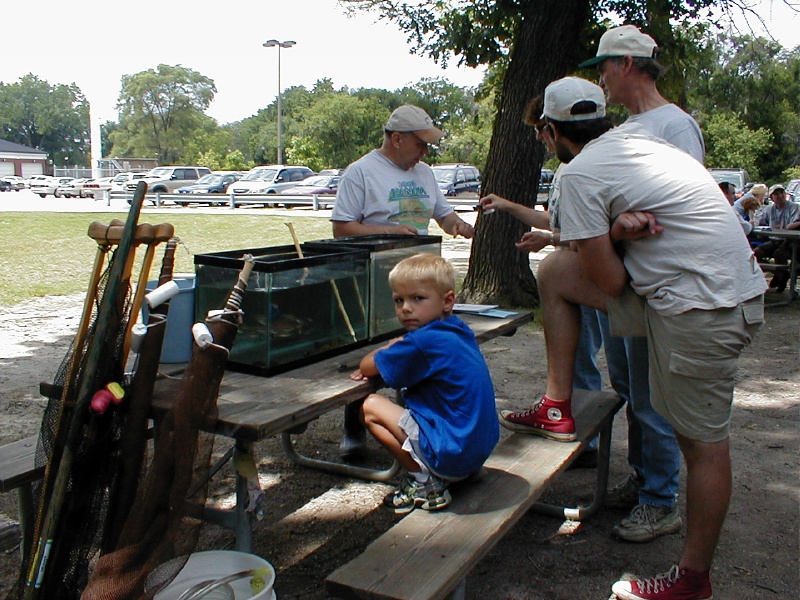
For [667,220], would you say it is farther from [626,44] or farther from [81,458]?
[81,458]

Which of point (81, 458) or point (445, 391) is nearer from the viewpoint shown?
point (81, 458)

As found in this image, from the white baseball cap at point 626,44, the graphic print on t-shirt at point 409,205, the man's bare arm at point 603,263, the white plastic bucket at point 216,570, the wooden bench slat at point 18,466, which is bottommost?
the white plastic bucket at point 216,570

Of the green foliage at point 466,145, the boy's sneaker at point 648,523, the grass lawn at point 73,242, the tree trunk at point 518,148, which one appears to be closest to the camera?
the boy's sneaker at point 648,523

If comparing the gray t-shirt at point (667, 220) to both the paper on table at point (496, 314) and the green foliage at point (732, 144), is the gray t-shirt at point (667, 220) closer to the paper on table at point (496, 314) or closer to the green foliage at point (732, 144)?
the paper on table at point (496, 314)

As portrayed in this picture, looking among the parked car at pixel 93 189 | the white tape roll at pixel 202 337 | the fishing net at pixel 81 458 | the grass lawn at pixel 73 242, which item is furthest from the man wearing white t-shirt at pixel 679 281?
the parked car at pixel 93 189

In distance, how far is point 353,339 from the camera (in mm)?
3193

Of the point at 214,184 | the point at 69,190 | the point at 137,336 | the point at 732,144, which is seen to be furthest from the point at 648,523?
the point at 69,190

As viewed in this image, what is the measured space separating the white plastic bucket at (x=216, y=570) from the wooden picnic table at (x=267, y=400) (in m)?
0.08

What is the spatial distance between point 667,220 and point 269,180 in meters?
32.5

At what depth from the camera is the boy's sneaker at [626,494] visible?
11.7ft

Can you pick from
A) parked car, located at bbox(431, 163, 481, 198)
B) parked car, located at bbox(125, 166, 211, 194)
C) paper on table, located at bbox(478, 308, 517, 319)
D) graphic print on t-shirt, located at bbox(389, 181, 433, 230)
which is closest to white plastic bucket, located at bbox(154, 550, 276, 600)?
paper on table, located at bbox(478, 308, 517, 319)

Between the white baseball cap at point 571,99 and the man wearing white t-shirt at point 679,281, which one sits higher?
the white baseball cap at point 571,99

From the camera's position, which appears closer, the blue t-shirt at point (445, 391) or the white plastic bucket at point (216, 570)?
the white plastic bucket at point (216, 570)

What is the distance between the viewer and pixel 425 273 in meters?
2.79
